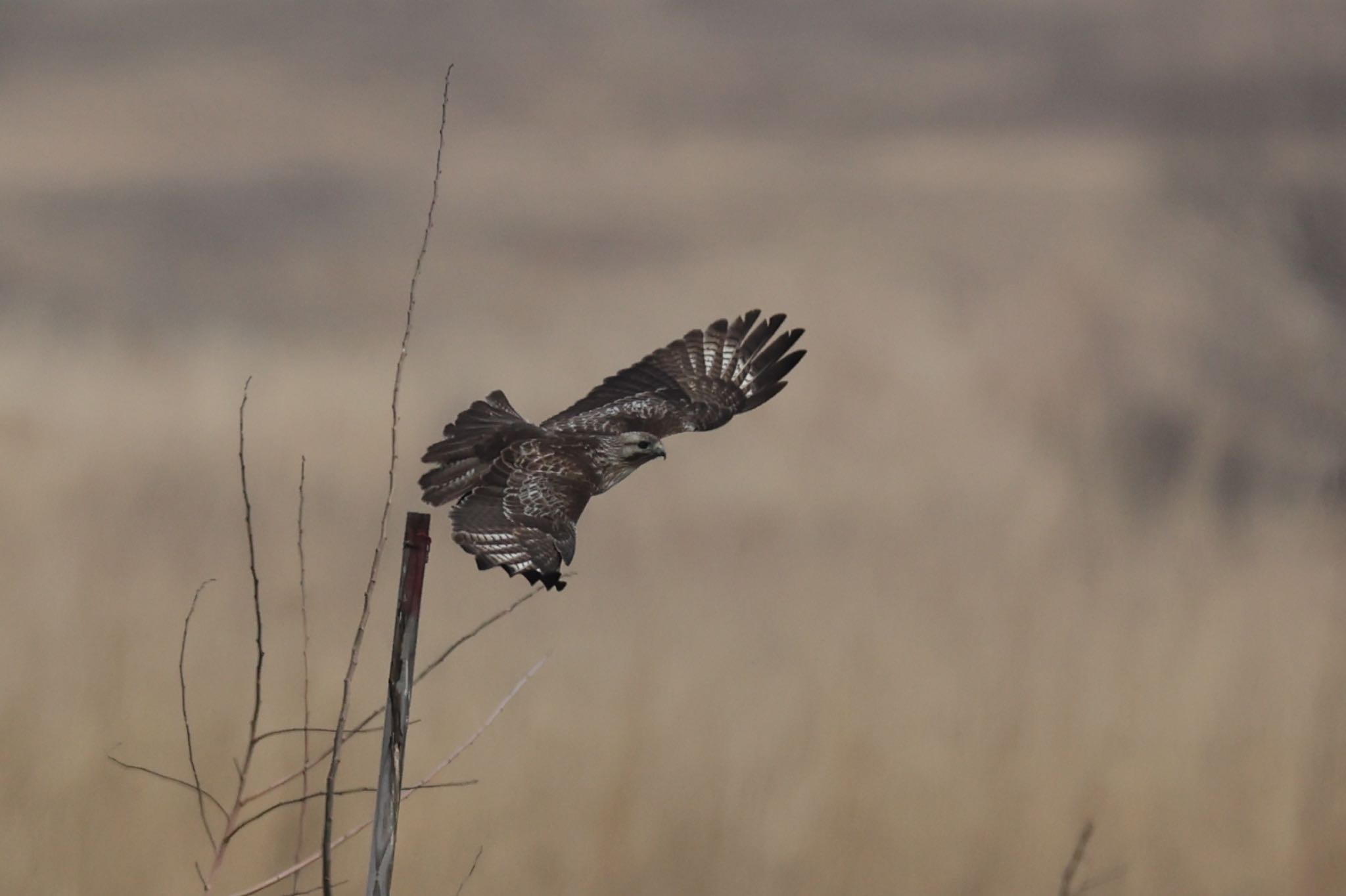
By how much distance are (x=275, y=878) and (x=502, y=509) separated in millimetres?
3095

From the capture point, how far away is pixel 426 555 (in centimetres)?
464

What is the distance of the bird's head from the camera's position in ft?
30.7

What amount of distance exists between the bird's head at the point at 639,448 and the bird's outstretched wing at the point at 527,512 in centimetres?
60

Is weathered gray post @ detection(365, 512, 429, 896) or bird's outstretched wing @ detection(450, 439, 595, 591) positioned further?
bird's outstretched wing @ detection(450, 439, 595, 591)

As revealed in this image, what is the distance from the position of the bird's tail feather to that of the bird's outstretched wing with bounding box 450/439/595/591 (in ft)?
0.62

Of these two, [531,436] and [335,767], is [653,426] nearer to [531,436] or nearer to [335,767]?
[531,436]

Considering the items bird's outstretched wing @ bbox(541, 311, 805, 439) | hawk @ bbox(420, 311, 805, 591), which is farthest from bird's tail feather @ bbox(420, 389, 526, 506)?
bird's outstretched wing @ bbox(541, 311, 805, 439)

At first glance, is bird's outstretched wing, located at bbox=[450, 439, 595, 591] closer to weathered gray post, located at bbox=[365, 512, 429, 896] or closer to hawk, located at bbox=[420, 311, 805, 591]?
hawk, located at bbox=[420, 311, 805, 591]

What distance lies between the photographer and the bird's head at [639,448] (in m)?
9.35

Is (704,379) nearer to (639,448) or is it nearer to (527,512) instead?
(639,448)

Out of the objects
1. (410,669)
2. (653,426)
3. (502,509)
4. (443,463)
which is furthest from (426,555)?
(653,426)

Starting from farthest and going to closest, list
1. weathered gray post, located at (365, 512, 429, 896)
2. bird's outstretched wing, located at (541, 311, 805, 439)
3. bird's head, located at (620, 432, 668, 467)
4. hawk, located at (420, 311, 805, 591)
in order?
1. bird's outstretched wing, located at (541, 311, 805, 439)
2. bird's head, located at (620, 432, 668, 467)
3. hawk, located at (420, 311, 805, 591)
4. weathered gray post, located at (365, 512, 429, 896)

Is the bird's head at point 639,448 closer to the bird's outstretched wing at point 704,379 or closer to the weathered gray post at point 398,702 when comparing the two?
the bird's outstretched wing at point 704,379

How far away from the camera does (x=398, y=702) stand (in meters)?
4.54
